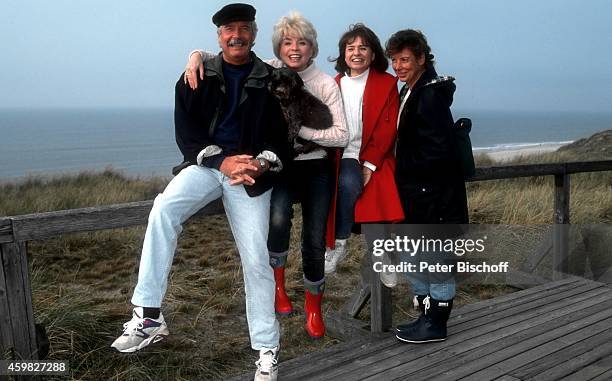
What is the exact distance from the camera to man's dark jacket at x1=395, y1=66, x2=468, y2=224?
10.5 ft

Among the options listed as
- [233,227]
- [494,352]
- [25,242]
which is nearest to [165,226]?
[233,227]

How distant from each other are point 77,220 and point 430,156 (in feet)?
6.04

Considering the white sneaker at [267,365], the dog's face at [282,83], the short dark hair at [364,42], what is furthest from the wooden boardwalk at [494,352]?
the short dark hair at [364,42]

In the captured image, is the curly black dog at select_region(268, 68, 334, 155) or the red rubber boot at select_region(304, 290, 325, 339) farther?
the red rubber boot at select_region(304, 290, 325, 339)

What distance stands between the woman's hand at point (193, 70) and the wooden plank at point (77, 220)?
25.0 inches

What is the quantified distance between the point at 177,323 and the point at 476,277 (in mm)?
3070

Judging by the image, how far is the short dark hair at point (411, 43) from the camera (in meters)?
3.28

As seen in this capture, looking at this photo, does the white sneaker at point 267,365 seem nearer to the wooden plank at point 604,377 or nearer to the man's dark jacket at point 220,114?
the man's dark jacket at point 220,114

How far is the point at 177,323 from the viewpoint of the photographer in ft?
15.6

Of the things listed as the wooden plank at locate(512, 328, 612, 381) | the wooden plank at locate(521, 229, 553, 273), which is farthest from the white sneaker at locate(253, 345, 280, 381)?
the wooden plank at locate(521, 229, 553, 273)

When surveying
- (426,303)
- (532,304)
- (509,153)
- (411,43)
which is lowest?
(509,153)

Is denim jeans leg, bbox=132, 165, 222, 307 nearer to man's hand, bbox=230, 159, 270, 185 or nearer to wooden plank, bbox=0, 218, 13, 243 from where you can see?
man's hand, bbox=230, 159, 270, 185

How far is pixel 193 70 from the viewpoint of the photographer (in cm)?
293

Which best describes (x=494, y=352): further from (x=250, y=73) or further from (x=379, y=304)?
(x=250, y=73)
